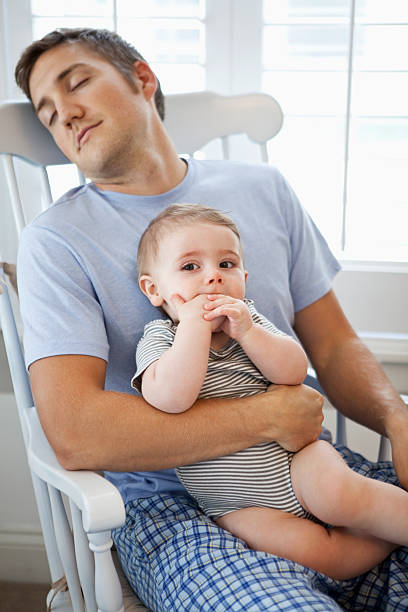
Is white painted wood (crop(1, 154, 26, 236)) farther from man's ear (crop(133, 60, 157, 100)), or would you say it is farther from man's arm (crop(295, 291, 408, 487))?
man's arm (crop(295, 291, 408, 487))

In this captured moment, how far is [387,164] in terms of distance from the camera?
1.92 metres

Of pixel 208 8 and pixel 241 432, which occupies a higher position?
pixel 208 8

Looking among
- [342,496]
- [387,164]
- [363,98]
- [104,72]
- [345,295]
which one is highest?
[104,72]

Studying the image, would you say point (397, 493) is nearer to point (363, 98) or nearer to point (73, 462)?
point (73, 462)

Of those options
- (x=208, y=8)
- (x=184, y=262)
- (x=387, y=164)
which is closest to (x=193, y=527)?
(x=184, y=262)

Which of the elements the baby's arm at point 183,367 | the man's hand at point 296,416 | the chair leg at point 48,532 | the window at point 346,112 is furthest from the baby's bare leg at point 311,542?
the window at point 346,112

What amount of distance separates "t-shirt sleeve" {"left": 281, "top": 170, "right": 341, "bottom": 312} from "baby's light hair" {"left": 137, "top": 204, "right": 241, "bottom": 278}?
1.12 ft

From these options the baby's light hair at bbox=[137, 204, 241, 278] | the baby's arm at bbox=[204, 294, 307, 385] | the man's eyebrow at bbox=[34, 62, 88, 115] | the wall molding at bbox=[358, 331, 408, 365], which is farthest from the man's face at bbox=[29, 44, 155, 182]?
the wall molding at bbox=[358, 331, 408, 365]

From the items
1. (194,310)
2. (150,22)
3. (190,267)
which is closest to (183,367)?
(194,310)

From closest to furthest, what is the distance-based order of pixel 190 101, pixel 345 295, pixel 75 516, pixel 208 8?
1. pixel 75 516
2. pixel 190 101
3. pixel 208 8
4. pixel 345 295

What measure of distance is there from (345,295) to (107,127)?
961 millimetres

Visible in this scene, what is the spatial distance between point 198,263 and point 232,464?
0.34 meters

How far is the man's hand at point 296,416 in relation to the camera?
3.57 feet

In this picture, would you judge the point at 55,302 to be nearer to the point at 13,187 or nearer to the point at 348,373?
the point at 13,187
